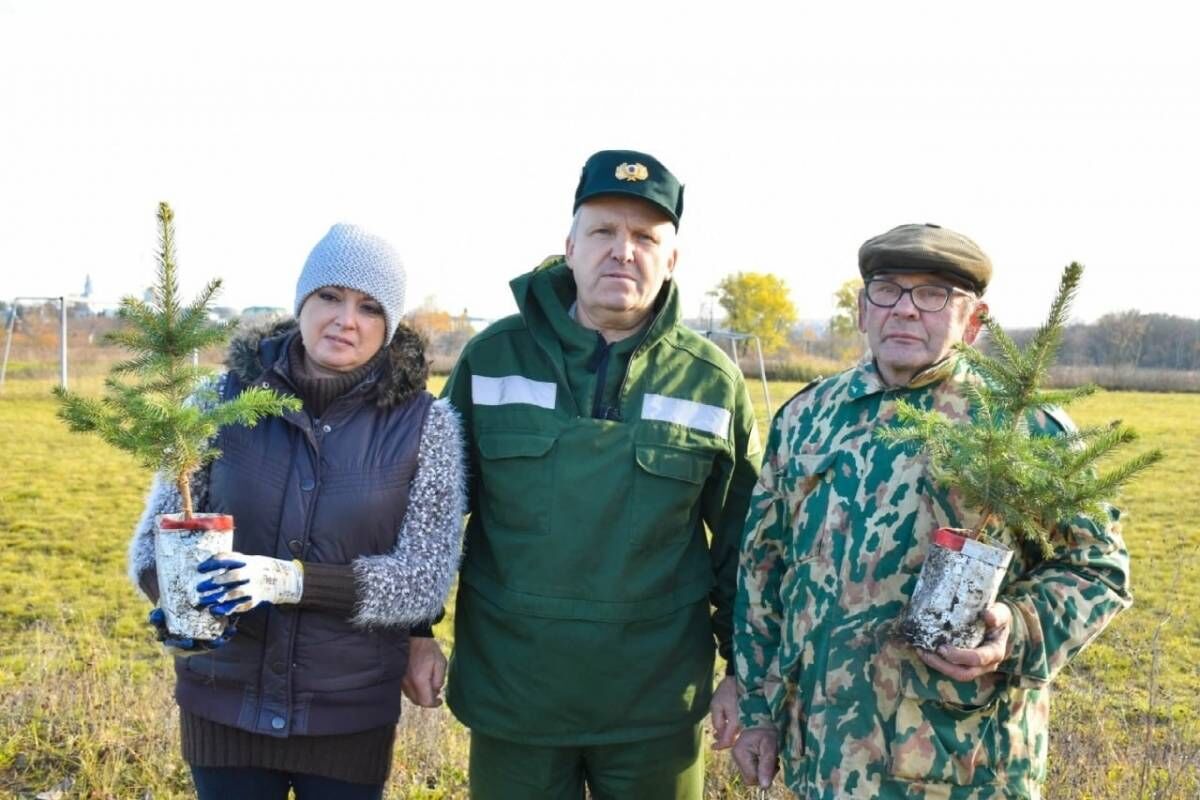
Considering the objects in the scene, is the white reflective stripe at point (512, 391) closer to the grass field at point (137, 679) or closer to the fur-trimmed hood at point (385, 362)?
the fur-trimmed hood at point (385, 362)

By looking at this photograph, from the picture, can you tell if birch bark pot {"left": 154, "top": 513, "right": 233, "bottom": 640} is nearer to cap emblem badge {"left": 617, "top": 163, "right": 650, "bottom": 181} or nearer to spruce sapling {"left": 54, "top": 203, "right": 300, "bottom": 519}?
spruce sapling {"left": 54, "top": 203, "right": 300, "bottom": 519}

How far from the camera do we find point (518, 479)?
3.20 m

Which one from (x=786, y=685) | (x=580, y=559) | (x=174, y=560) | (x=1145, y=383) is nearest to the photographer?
(x=174, y=560)

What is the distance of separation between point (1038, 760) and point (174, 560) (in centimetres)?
239

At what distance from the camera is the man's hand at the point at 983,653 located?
236cm

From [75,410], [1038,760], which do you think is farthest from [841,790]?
[75,410]

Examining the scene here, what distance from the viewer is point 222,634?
2.58 meters

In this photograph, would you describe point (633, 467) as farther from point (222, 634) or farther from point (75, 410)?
point (75, 410)

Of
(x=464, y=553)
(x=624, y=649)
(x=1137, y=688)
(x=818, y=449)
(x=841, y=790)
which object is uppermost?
(x=818, y=449)

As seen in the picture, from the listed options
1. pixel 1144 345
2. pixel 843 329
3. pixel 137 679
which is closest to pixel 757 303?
pixel 843 329

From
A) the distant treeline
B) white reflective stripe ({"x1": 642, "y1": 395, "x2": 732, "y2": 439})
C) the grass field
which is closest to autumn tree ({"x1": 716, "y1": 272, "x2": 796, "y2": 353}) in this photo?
the distant treeline

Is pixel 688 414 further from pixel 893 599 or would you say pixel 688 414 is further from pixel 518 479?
pixel 893 599

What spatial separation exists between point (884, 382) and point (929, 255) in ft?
1.33

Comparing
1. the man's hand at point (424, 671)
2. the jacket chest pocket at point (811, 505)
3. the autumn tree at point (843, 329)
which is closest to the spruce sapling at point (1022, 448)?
the jacket chest pocket at point (811, 505)
